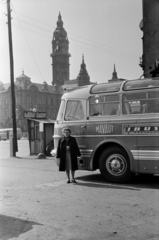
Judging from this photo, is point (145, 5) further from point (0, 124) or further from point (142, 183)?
point (0, 124)

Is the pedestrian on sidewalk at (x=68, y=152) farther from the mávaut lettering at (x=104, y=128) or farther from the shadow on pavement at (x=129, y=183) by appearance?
the mávaut lettering at (x=104, y=128)

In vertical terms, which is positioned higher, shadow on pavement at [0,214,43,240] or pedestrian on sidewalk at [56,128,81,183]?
pedestrian on sidewalk at [56,128,81,183]

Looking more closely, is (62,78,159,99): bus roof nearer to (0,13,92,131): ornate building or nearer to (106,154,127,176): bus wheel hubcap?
(106,154,127,176): bus wheel hubcap

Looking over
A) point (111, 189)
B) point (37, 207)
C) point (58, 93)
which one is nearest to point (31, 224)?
point (37, 207)

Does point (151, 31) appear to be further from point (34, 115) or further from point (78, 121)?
point (78, 121)

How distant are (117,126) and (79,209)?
136 inches

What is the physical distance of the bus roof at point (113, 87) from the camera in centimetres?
915

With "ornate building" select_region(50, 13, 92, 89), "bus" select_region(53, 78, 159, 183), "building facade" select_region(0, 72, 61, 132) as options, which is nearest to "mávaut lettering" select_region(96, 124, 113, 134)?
"bus" select_region(53, 78, 159, 183)

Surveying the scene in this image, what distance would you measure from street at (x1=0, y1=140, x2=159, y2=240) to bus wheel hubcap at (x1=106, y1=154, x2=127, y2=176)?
0.39m

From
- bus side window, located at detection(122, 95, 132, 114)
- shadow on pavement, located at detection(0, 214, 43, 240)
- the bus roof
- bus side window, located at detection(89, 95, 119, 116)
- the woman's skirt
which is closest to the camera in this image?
shadow on pavement, located at detection(0, 214, 43, 240)

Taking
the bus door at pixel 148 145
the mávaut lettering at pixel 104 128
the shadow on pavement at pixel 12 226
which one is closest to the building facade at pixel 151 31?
the mávaut lettering at pixel 104 128

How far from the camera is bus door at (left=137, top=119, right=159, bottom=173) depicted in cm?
871

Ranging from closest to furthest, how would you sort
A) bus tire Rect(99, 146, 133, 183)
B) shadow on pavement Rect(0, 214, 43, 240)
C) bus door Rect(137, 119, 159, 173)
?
1. shadow on pavement Rect(0, 214, 43, 240)
2. bus door Rect(137, 119, 159, 173)
3. bus tire Rect(99, 146, 133, 183)

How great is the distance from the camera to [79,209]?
645cm
